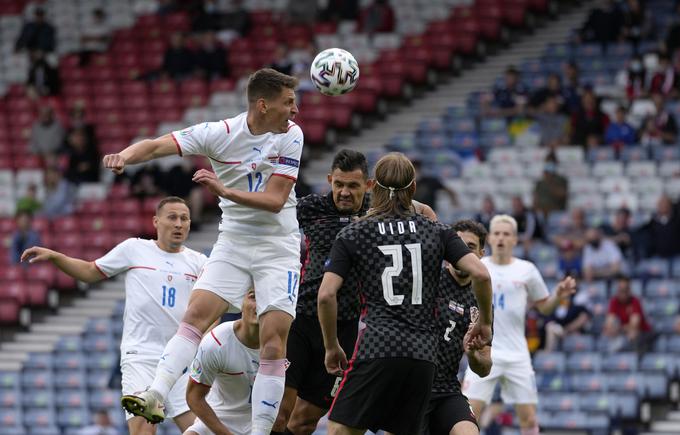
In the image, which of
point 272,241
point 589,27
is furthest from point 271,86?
point 589,27

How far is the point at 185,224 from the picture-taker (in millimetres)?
11867

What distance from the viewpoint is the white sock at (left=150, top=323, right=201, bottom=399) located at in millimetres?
9328

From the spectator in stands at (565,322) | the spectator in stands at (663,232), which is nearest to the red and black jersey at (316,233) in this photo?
the spectator in stands at (565,322)

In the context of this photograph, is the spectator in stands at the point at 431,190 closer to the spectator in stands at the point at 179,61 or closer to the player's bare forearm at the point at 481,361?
the spectator in stands at the point at 179,61

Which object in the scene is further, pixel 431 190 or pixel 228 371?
pixel 431 190

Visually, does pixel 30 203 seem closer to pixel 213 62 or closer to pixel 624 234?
pixel 213 62

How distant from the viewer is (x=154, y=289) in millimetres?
11750

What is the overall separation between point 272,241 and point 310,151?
1458 centimetres

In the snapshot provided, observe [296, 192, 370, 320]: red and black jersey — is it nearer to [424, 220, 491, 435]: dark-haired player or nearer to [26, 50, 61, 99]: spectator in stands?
[424, 220, 491, 435]: dark-haired player

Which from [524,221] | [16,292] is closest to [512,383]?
[524,221]

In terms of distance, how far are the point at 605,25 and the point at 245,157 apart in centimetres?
1531

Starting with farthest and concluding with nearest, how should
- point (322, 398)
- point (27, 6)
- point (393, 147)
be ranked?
1. point (27, 6)
2. point (393, 147)
3. point (322, 398)

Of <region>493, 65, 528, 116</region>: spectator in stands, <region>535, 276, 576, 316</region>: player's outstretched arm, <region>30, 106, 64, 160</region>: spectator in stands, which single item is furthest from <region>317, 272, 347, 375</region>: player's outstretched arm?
<region>30, 106, 64, 160</region>: spectator in stands

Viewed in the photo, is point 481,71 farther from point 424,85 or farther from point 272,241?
point 272,241
